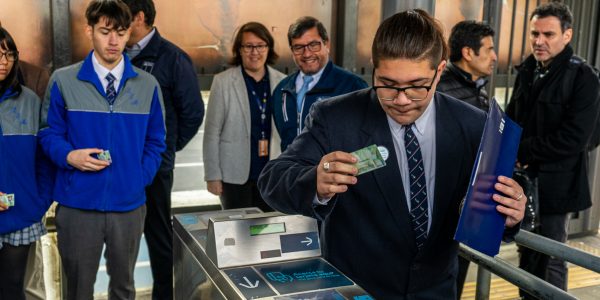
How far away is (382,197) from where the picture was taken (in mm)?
1625

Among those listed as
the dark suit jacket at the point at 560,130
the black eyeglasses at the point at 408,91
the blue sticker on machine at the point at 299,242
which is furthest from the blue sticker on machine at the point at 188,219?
the dark suit jacket at the point at 560,130

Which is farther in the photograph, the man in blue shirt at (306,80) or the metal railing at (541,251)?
the man in blue shirt at (306,80)

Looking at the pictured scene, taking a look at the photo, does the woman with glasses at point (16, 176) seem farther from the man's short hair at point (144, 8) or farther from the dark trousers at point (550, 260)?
the dark trousers at point (550, 260)

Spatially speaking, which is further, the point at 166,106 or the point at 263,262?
the point at 166,106

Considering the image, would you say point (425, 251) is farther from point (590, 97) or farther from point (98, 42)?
point (590, 97)

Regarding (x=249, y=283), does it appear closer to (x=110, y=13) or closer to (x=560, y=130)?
(x=110, y=13)

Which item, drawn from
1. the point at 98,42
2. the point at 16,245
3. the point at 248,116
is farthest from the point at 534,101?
the point at 16,245

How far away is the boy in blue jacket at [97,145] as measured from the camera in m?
2.62

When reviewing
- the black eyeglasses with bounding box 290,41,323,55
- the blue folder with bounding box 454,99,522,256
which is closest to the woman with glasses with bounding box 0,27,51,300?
the black eyeglasses with bounding box 290,41,323,55

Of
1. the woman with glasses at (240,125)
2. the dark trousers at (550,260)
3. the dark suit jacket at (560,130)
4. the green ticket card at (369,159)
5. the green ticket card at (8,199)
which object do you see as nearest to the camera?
the green ticket card at (369,159)

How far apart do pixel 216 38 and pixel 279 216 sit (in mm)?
2368

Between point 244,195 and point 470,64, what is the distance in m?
1.42

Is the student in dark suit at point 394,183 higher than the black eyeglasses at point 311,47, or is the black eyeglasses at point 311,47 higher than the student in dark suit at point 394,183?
the black eyeglasses at point 311,47

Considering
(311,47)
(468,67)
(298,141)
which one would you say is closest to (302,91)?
(311,47)
